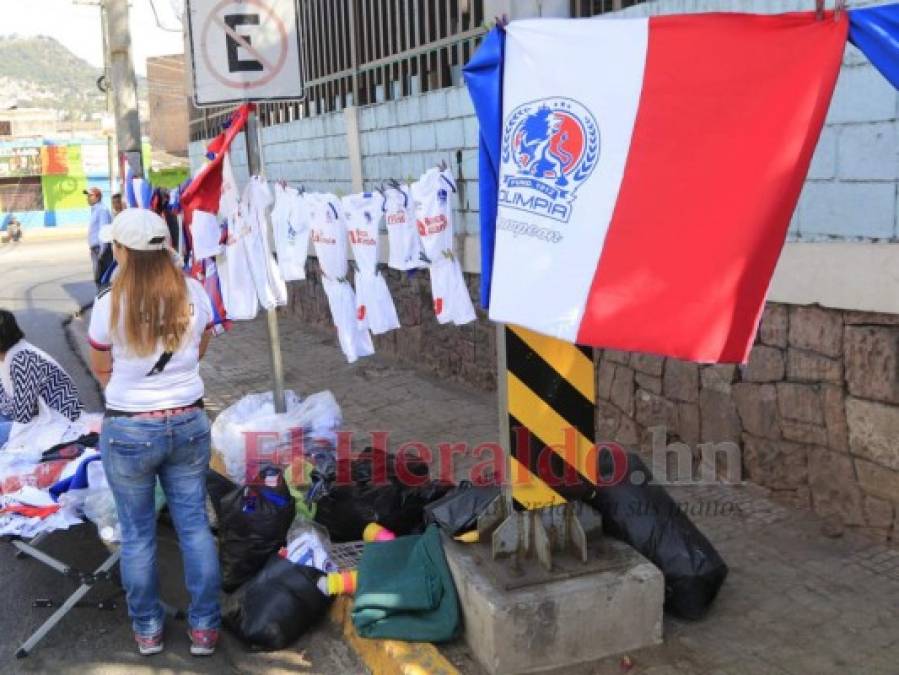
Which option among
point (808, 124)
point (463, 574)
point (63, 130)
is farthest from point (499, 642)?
point (63, 130)

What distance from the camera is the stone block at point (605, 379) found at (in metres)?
6.29

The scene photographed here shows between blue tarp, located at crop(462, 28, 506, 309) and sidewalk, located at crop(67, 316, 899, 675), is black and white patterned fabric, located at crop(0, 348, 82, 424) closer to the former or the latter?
sidewalk, located at crop(67, 316, 899, 675)

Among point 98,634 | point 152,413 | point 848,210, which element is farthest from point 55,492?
point 848,210

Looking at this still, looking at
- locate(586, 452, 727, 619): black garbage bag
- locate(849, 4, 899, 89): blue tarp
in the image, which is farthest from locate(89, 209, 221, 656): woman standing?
locate(849, 4, 899, 89): blue tarp

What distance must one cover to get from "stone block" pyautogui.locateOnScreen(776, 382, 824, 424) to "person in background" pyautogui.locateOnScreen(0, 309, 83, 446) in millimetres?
4038

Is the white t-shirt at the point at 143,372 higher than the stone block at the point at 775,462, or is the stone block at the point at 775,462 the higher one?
the white t-shirt at the point at 143,372

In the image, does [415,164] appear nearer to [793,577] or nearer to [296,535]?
[296,535]

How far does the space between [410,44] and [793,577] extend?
6.08m

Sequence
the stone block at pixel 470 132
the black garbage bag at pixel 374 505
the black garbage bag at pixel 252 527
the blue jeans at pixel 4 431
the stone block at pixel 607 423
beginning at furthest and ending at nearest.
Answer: the stone block at pixel 470 132
the stone block at pixel 607 423
the blue jeans at pixel 4 431
the black garbage bag at pixel 374 505
the black garbage bag at pixel 252 527

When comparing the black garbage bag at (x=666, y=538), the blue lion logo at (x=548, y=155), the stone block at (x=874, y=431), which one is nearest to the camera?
the blue lion logo at (x=548, y=155)

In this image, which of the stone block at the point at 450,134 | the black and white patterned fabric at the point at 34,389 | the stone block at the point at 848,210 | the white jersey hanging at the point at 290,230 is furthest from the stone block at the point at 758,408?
the black and white patterned fabric at the point at 34,389

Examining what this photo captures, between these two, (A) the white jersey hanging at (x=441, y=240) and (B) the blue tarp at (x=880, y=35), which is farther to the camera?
(A) the white jersey hanging at (x=441, y=240)

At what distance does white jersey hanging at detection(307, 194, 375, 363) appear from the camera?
21.5ft

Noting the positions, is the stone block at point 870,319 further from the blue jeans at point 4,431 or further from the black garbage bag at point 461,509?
the blue jeans at point 4,431
